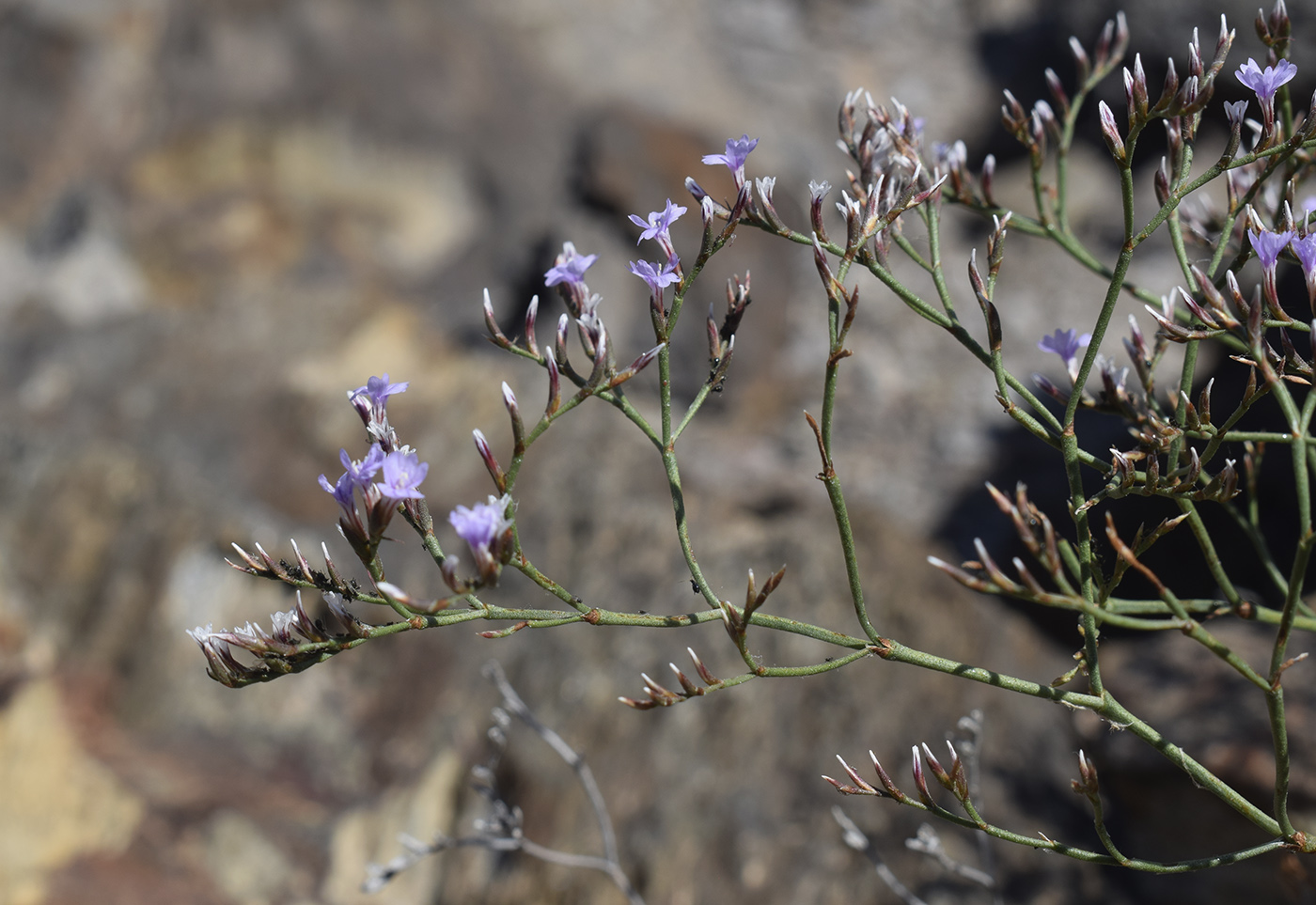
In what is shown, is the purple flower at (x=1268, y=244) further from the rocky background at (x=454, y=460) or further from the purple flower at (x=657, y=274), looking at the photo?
the rocky background at (x=454, y=460)

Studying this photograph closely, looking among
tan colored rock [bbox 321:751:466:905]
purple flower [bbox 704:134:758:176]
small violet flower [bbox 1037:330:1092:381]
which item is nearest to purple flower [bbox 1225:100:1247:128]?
small violet flower [bbox 1037:330:1092:381]

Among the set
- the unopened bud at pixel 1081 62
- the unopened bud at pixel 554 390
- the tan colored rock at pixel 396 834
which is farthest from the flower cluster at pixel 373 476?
the tan colored rock at pixel 396 834

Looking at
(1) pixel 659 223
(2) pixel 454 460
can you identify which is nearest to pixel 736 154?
(1) pixel 659 223

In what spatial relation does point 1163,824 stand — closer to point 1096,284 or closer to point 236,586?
point 236,586

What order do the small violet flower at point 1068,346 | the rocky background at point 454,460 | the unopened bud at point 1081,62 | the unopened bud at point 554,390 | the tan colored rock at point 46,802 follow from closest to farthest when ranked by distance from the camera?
the unopened bud at point 554,390 → the small violet flower at point 1068,346 → the unopened bud at point 1081,62 → the tan colored rock at point 46,802 → the rocky background at point 454,460

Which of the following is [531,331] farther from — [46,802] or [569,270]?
[46,802]
